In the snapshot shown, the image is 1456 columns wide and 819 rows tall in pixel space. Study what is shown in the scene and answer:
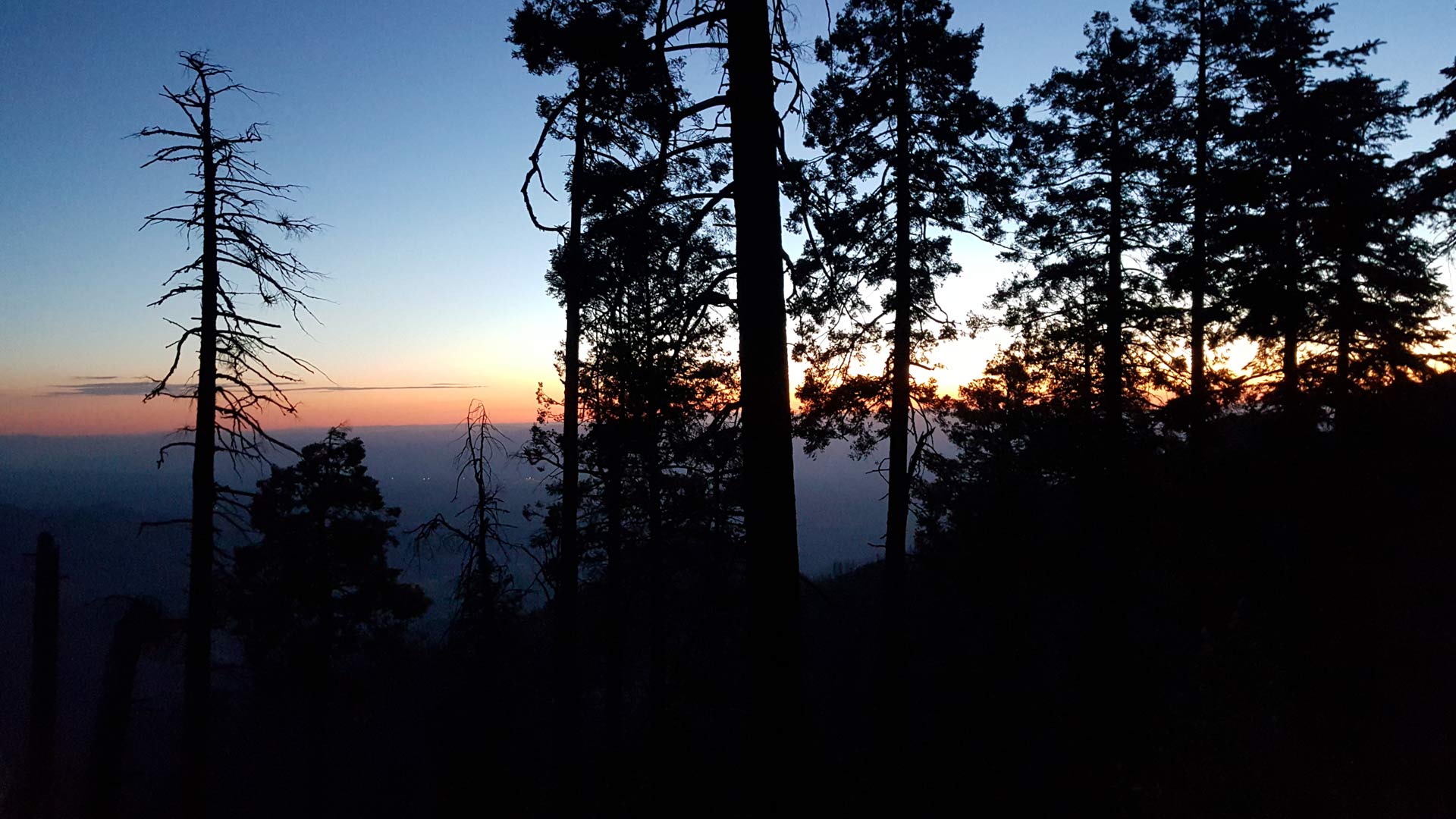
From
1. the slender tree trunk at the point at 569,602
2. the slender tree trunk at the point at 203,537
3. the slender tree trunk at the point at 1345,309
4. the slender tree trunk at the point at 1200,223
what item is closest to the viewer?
the slender tree trunk at the point at 203,537

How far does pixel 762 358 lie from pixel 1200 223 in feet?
Result: 56.9

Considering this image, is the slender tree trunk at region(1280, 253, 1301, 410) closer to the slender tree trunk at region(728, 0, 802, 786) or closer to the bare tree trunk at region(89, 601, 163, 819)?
the slender tree trunk at region(728, 0, 802, 786)

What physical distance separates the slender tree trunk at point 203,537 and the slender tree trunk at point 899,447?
11.9m

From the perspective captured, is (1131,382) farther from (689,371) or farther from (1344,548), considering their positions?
(689,371)

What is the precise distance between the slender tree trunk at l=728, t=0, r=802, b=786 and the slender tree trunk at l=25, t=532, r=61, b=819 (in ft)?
56.8

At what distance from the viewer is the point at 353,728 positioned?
24.0 metres

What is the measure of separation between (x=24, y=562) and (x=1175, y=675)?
24.0 meters

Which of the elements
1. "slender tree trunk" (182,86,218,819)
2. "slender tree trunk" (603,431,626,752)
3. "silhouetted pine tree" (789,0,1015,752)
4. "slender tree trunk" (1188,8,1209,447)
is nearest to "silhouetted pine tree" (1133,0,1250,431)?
"slender tree trunk" (1188,8,1209,447)

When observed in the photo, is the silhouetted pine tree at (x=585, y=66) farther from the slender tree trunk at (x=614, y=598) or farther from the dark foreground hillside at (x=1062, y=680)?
the slender tree trunk at (x=614, y=598)

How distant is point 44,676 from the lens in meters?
14.2

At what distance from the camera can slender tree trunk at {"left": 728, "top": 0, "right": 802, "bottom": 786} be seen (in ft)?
17.1

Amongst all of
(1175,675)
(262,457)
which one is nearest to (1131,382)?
(1175,675)

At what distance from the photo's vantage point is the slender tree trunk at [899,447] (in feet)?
41.4

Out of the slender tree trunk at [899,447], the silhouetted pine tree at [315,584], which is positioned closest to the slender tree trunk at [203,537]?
the silhouetted pine tree at [315,584]
